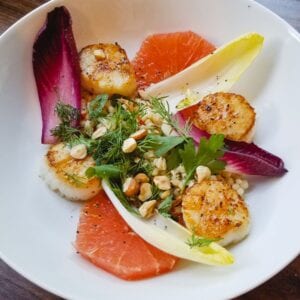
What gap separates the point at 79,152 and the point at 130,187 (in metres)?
0.18

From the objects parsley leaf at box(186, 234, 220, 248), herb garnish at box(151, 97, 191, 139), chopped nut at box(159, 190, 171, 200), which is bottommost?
chopped nut at box(159, 190, 171, 200)

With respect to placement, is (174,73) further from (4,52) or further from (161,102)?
(4,52)

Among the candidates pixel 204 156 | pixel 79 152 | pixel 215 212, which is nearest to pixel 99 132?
pixel 79 152

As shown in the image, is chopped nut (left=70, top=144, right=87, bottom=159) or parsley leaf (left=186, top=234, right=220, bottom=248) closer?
parsley leaf (left=186, top=234, right=220, bottom=248)

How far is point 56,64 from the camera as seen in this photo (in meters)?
1.70

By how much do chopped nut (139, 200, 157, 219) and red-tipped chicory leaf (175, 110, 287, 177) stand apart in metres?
0.24

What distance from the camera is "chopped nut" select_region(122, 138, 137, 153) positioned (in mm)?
1513

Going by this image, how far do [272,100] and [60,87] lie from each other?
0.65m

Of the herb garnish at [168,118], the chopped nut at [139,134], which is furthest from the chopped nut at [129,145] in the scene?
the herb garnish at [168,118]

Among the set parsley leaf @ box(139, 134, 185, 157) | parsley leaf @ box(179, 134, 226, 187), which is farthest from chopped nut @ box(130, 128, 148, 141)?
parsley leaf @ box(179, 134, 226, 187)

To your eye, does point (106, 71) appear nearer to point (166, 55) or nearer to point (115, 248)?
point (166, 55)

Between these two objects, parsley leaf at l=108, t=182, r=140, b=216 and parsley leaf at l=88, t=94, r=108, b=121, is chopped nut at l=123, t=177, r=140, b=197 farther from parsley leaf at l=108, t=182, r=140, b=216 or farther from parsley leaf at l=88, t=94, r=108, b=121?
parsley leaf at l=88, t=94, r=108, b=121

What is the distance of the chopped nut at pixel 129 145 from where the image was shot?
1.51 metres

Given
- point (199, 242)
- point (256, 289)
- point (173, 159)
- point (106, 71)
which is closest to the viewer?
point (199, 242)
